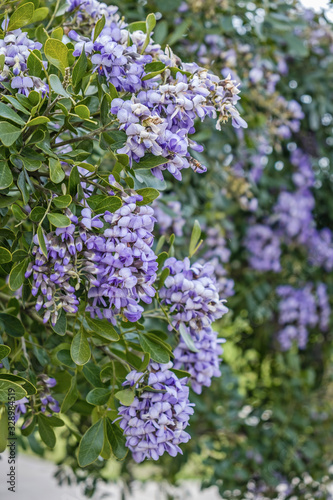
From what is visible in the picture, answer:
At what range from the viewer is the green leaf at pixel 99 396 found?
3.38 ft

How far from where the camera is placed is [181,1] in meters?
1.94

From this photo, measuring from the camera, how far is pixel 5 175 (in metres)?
0.93

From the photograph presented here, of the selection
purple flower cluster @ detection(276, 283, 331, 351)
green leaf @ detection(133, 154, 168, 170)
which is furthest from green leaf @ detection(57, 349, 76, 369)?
purple flower cluster @ detection(276, 283, 331, 351)

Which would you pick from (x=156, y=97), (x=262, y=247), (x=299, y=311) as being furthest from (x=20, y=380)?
(x=299, y=311)

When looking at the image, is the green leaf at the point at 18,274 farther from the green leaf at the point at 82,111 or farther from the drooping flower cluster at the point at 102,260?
the green leaf at the point at 82,111

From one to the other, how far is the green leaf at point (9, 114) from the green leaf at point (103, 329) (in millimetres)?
336

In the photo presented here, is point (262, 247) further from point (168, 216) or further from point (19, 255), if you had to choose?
point (19, 255)

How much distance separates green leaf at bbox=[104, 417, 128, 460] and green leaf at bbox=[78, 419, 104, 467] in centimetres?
2

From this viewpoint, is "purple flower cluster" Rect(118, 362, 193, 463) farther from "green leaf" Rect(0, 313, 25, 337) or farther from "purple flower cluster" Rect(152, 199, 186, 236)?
"purple flower cluster" Rect(152, 199, 186, 236)

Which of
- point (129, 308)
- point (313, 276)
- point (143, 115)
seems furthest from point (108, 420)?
point (313, 276)

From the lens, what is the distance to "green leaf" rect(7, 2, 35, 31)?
102 cm

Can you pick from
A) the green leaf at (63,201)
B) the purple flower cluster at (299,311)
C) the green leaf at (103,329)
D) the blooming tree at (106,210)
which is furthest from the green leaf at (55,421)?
the purple flower cluster at (299,311)

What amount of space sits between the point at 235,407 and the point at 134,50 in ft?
6.28

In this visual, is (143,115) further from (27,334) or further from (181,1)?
(181,1)
